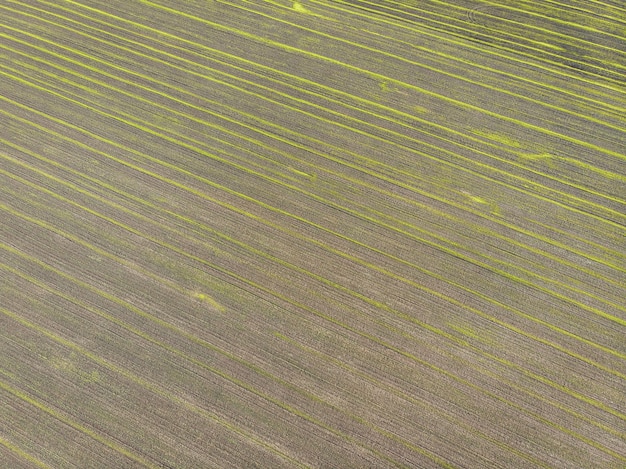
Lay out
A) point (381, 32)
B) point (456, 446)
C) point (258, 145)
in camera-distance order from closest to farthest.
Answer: point (456, 446) < point (258, 145) < point (381, 32)

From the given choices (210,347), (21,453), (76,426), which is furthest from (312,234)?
(21,453)

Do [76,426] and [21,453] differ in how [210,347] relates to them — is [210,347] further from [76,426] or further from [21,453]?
[21,453]

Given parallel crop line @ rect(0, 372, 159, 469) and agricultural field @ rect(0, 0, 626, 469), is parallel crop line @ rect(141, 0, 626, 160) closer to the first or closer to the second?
agricultural field @ rect(0, 0, 626, 469)

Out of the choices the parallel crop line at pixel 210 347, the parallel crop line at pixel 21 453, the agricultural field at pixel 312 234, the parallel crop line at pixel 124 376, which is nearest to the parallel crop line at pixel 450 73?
the agricultural field at pixel 312 234

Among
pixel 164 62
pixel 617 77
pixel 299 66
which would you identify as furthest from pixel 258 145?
pixel 617 77

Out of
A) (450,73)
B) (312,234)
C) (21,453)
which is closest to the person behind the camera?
(21,453)

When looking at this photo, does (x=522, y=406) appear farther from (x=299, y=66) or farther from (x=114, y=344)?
(x=299, y=66)

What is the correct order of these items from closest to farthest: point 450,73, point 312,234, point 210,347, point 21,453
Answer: point 21,453 < point 210,347 < point 312,234 < point 450,73

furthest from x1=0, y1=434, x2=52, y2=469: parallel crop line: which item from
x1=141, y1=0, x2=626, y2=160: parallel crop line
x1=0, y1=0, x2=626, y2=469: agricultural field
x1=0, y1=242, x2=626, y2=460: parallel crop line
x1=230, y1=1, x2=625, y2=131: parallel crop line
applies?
x1=230, y1=1, x2=625, y2=131: parallel crop line
